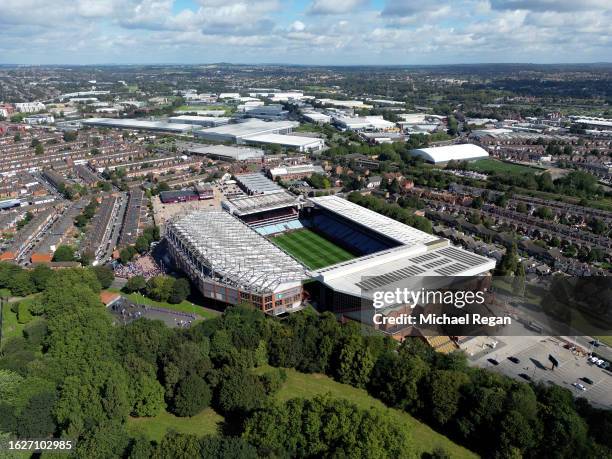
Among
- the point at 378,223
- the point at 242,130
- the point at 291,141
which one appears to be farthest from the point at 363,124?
the point at 378,223

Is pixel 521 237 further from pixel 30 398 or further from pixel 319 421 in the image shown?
Answer: pixel 30 398

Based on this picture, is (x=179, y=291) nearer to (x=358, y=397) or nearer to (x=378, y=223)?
(x=358, y=397)

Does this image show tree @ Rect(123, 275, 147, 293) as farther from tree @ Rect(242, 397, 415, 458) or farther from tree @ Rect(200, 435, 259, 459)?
tree @ Rect(200, 435, 259, 459)

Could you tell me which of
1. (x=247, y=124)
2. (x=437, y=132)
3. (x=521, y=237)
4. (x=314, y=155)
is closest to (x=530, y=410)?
(x=521, y=237)

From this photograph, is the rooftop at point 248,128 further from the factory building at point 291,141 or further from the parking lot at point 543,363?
the parking lot at point 543,363

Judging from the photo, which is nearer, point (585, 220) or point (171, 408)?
point (171, 408)
